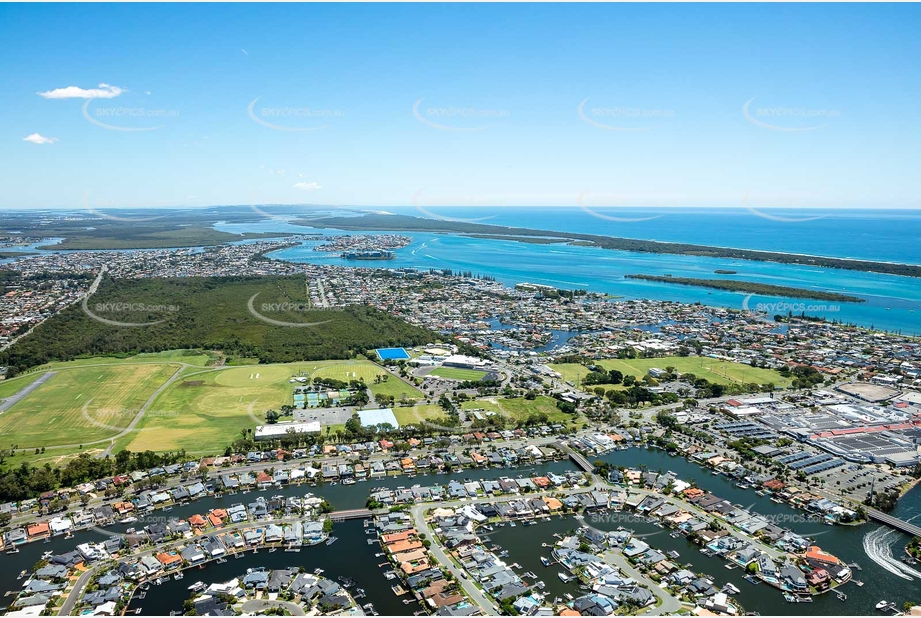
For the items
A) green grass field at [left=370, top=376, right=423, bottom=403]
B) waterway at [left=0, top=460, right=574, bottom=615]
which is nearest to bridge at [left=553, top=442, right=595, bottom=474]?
waterway at [left=0, top=460, right=574, bottom=615]

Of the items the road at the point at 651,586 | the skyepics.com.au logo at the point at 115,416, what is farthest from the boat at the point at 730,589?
the skyepics.com.au logo at the point at 115,416

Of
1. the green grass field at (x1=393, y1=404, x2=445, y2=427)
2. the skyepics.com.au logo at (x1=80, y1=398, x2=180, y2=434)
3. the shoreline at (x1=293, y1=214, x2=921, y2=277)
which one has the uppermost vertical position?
the shoreline at (x1=293, y1=214, x2=921, y2=277)

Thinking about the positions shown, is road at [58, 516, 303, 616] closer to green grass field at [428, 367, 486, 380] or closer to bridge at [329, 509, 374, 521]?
bridge at [329, 509, 374, 521]

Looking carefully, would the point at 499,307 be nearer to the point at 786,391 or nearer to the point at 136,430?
the point at 786,391

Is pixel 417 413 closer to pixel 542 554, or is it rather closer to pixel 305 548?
pixel 305 548

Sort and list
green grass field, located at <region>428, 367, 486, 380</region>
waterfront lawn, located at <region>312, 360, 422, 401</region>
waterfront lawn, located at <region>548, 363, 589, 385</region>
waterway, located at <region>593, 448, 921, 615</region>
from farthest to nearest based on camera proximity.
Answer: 1. green grass field, located at <region>428, 367, 486, 380</region>
2. waterfront lawn, located at <region>548, 363, 589, 385</region>
3. waterfront lawn, located at <region>312, 360, 422, 401</region>
4. waterway, located at <region>593, 448, 921, 615</region>

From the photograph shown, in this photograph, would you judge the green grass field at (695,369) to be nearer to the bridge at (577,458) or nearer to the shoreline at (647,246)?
the bridge at (577,458)
